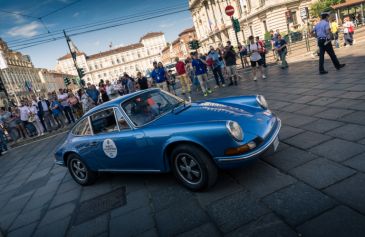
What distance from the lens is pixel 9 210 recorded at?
208 inches

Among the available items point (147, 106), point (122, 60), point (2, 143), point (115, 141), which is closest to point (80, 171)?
point (115, 141)

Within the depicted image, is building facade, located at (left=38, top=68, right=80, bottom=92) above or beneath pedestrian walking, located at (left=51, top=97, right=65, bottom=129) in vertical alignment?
above

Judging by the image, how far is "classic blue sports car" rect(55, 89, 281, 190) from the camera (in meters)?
3.48

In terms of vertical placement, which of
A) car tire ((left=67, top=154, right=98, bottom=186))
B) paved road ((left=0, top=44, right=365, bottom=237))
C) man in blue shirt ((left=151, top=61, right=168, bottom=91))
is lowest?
paved road ((left=0, top=44, right=365, bottom=237))

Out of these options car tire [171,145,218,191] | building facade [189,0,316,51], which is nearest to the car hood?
car tire [171,145,218,191]

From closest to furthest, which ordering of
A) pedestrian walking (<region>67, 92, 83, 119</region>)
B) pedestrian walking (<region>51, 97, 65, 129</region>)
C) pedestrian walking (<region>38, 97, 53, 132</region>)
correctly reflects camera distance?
pedestrian walking (<region>38, 97, 53, 132</region>)
pedestrian walking (<region>51, 97, 65, 129</region>)
pedestrian walking (<region>67, 92, 83, 119</region>)

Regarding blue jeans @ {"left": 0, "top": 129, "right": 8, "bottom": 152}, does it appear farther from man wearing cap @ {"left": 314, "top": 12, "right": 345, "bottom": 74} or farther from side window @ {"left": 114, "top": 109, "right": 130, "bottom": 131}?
man wearing cap @ {"left": 314, "top": 12, "right": 345, "bottom": 74}

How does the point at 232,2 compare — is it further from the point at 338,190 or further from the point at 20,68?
the point at 338,190

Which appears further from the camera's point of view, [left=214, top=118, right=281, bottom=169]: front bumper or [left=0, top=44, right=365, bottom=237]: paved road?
[left=214, top=118, right=281, bottom=169]: front bumper

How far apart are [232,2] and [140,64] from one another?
74.9 meters

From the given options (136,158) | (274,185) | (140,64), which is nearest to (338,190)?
(274,185)

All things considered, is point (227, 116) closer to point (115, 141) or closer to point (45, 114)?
point (115, 141)

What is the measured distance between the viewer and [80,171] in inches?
209

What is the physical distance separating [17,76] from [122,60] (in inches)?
2495
